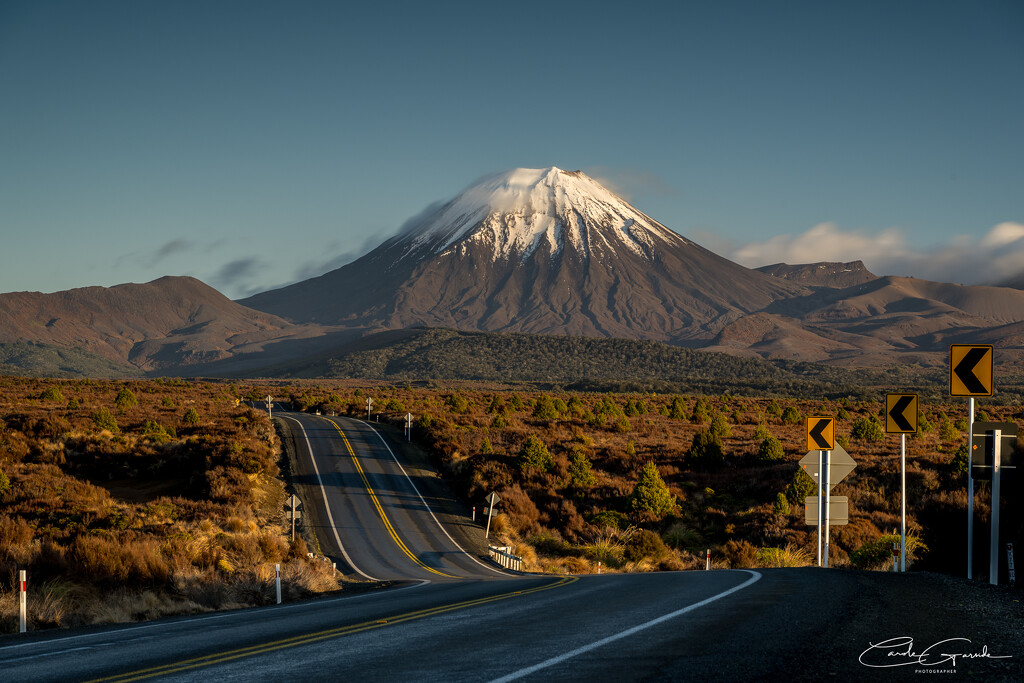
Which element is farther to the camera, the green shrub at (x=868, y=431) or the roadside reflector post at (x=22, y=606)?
the green shrub at (x=868, y=431)

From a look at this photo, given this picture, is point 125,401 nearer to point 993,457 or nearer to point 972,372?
point 972,372

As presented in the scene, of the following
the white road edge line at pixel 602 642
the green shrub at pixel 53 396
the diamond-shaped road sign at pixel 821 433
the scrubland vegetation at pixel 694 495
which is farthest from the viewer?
the green shrub at pixel 53 396

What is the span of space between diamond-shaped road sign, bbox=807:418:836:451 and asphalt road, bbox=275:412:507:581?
1014 cm

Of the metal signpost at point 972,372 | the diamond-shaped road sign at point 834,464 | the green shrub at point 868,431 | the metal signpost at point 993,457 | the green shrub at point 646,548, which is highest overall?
the metal signpost at point 972,372

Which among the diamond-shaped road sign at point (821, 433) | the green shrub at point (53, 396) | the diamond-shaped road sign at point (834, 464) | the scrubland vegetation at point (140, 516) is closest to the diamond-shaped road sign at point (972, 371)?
the diamond-shaped road sign at point (821, 433)

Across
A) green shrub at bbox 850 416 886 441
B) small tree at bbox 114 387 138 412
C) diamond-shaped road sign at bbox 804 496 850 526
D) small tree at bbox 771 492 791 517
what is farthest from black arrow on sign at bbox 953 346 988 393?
small tree at bbox 114 387 138 412

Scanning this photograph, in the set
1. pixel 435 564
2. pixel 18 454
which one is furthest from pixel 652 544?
pixel 18 454

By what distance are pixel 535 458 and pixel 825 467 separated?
22423 mm

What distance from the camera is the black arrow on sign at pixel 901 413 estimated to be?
1767 cm

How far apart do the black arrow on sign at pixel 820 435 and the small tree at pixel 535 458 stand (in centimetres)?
2226

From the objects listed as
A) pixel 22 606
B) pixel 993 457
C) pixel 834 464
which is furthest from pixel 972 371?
pixel 22 606

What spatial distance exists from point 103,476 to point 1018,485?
3652 cm

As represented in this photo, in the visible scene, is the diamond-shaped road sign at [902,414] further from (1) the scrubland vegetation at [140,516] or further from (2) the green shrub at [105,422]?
(2) the green shrub at [105,422]

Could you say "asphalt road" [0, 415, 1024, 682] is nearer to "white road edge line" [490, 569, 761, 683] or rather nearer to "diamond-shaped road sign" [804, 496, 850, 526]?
"white road edge line" [490, 569, 761, 683]
